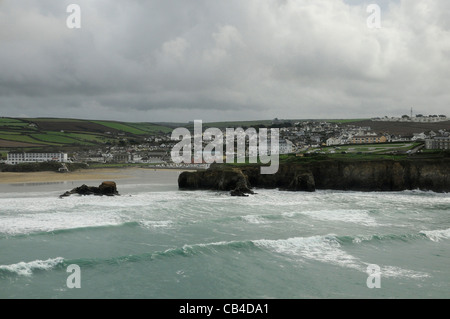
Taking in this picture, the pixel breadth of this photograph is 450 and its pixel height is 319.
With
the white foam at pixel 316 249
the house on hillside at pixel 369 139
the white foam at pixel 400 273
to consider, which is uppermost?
the house on hillside at pixel 369 139

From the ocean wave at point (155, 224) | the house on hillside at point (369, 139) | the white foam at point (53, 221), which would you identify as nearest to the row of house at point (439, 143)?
the house on hillside at point (369, 139)

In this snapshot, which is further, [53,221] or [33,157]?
[33,157]

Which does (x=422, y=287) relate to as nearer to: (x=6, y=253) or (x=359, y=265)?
(x=359, y=265)

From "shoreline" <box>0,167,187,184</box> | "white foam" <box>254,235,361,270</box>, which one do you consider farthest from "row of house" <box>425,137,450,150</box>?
"white foam" <box>254,235,361,270</box>

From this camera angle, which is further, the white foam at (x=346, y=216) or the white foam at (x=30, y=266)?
the white foam at (x=346, y=216)

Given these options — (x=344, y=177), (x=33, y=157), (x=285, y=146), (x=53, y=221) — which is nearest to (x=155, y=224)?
(x=53, y=221)

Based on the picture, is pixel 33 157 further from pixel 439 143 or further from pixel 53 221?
pixel 439 143

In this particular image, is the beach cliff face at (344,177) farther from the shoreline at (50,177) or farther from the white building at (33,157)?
the white building at (33,157)
